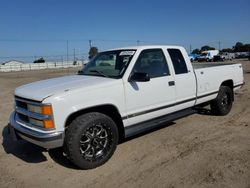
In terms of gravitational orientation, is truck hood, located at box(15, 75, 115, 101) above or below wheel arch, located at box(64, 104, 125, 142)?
above

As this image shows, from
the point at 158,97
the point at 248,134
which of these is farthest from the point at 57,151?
the point at 248,134

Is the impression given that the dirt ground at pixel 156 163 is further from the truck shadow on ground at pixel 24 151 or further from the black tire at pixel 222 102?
the black tire at pixel 222 102

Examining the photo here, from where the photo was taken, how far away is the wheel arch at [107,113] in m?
4.11

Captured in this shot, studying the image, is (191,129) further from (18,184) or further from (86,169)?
(18,184)

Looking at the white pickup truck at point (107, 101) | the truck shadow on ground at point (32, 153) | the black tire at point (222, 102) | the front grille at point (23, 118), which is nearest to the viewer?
the white pickup truck at point (107, 101)

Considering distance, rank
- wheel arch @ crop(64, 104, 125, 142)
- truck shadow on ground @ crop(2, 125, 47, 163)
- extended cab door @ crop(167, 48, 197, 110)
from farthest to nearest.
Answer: extended cab door @ crop(167, 48, 197, 110) < truck shadow on ground @ crop(2, 125, 47, 163) < wheel arch @ crop(64, 104, 125, 142)

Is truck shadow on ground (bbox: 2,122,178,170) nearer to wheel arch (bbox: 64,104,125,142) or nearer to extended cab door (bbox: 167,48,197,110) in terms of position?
wheel arch (bbox: 64,104,125,142)

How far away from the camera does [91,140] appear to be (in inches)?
167

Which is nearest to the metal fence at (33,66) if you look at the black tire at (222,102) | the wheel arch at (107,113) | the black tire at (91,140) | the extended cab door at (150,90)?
the black tire at (222,102)

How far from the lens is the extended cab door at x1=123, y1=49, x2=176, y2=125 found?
4691 mm

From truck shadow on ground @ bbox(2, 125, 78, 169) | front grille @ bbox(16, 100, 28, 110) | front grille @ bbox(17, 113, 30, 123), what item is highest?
front grille @ bbox(16, 100, 28, 110)

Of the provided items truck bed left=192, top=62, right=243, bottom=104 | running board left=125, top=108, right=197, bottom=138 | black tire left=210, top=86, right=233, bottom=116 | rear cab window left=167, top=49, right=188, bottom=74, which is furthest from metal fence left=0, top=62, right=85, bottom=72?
running board left=125, top=108, right=197, bottom=138

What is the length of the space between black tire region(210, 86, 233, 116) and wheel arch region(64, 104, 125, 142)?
3.22m

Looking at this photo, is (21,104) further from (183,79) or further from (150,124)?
(183,79)
